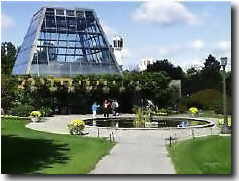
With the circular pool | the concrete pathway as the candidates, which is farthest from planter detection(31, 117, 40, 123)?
the concrete pathway

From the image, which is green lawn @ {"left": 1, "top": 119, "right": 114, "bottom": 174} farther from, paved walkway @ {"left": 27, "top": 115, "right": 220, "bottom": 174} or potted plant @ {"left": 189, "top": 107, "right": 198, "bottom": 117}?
potted plant @ {"left": 189, "top": 107, "right": 198, "bottom": 117}

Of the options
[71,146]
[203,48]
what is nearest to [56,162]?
[71,146]

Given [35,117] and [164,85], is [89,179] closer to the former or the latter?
[35,117]

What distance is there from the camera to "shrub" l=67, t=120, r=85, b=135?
493 inches

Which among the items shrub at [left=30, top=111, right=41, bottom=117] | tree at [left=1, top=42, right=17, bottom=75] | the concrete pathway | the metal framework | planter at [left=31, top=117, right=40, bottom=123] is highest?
the metal framework

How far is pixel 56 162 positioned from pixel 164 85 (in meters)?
9.64

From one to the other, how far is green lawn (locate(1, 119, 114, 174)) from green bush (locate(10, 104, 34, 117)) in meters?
1.19

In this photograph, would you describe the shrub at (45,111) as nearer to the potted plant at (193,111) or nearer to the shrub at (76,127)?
the shrub at (76,127)

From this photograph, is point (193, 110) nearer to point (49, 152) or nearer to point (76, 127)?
point (76, 127)

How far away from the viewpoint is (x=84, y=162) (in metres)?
8.67

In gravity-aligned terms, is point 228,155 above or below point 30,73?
below

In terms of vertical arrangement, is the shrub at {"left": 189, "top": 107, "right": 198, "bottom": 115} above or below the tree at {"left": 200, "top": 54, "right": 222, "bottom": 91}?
below

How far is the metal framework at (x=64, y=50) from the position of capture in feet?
47.2

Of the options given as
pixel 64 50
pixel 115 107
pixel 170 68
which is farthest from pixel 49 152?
pixel 64 50
